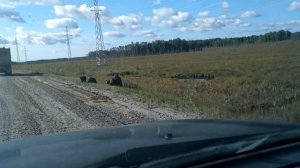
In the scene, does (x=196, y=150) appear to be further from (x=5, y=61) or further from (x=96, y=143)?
(x=5, y=61)

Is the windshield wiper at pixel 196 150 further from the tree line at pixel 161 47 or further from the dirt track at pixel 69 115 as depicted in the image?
the tree line at pixel 161 47

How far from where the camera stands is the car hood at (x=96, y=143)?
259cm

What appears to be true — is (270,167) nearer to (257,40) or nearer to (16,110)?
(16,110)

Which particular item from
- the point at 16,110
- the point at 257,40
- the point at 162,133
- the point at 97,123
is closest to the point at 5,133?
the point at 97,123

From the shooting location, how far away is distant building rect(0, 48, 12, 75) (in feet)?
200

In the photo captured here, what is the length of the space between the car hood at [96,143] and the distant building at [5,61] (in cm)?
5995

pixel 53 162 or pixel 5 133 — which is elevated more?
pixel 53 162

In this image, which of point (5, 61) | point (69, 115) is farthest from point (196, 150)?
point (5, 61)

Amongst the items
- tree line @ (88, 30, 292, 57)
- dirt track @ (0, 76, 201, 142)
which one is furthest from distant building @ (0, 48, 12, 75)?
tree line @ (88, 30, 292, 57)

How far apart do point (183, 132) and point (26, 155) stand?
114 cm

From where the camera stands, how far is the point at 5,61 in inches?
2409

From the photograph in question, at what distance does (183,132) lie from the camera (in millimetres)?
3434

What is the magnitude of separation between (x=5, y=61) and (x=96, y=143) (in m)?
60.9

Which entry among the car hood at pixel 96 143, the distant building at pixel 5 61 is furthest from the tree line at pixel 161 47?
the car hood at pixel 96 143
